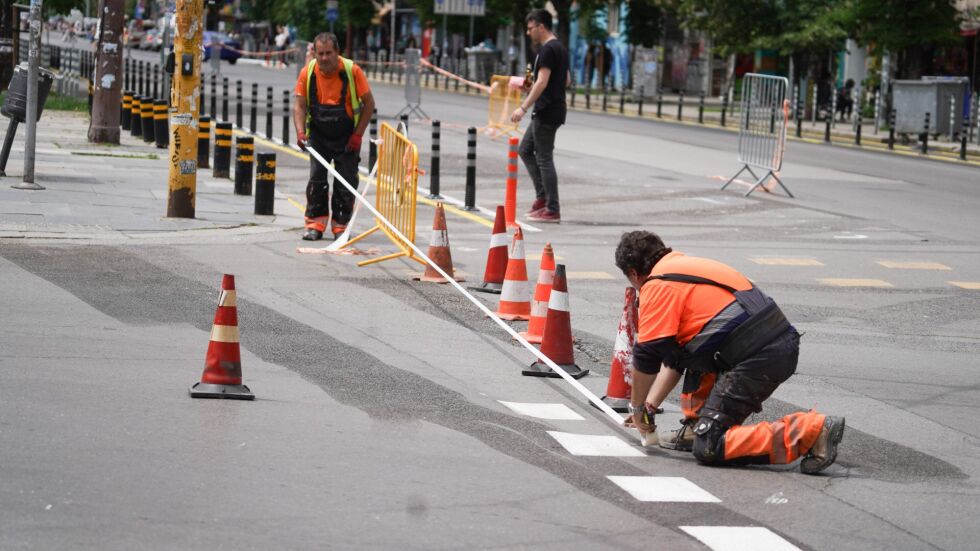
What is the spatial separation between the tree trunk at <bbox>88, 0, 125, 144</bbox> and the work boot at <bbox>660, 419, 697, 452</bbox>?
60.2 ft

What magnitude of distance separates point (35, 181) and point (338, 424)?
1126 centimetres

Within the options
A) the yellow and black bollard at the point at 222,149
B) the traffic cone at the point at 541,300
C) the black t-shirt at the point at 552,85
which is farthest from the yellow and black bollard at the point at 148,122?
the traffic cone at the point at 541,300

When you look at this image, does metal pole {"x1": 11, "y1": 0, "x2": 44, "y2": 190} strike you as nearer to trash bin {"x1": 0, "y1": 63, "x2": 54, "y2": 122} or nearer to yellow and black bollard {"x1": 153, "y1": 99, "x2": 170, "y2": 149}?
trash bin {"x1": 0, "y1": 63, "x2": 54, "y2": 122}

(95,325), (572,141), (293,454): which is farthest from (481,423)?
(572,141)

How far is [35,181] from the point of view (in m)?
17.5

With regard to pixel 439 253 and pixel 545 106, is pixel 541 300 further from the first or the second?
pixel 545 106

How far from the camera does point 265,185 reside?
15.8 metres

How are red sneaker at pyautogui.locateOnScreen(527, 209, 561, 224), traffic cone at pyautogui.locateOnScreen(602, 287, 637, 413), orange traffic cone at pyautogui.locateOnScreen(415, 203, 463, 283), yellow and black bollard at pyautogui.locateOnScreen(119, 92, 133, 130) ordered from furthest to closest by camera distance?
yellow and black bollard at pyautogui.locateOnScreen(119, 92, 133, 130), red sneaker at pyautogui.locateOnScreen(527, 209, 561, 224), orange traffic cone at pyautogui.locateOnScreen(415, 203, 463, 283), traffic cone at pyautogui.locateOnScreen(602, 287, 637, 413)

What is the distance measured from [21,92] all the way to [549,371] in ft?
32.9

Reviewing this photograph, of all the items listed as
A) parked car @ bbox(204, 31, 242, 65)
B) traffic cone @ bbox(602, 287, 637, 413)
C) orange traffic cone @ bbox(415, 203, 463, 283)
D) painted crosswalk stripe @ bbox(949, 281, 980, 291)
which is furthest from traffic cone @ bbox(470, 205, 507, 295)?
parked car @ bbox(204, 31, 242, 65)

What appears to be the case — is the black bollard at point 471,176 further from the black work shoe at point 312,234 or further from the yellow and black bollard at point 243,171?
the black work shoe at point 312,234

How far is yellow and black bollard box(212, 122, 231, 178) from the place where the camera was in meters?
19.2

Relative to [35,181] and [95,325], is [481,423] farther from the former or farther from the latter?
[35,181]

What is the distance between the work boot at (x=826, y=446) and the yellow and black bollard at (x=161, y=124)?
18512 millimetres
